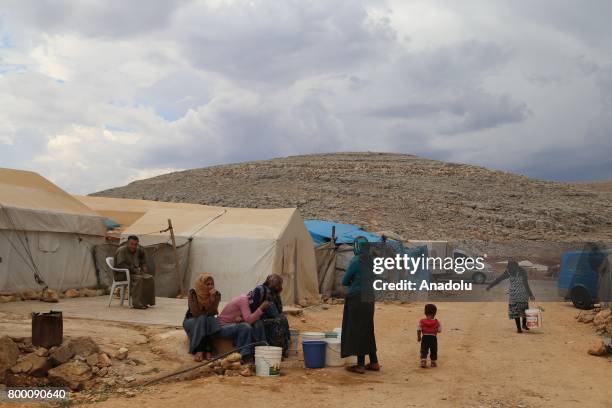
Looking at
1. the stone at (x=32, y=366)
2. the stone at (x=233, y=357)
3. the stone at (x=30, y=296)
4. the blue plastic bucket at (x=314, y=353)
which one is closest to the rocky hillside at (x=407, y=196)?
the stone at (x=30, y=296)

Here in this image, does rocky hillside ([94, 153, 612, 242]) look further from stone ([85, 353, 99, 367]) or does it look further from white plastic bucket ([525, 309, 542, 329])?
stone ([85, 353, 99, 367])

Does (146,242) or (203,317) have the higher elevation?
(146,242)

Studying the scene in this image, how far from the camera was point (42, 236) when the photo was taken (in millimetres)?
14227

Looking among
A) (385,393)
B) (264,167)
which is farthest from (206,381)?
(264,167)

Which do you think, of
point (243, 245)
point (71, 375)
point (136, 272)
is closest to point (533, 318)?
point (243, 245)

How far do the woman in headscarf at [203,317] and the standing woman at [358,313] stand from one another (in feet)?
5.03

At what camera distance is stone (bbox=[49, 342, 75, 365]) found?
702cm

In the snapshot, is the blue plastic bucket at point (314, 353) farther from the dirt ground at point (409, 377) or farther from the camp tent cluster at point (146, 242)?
the camp tent cluster at point (146, 242)

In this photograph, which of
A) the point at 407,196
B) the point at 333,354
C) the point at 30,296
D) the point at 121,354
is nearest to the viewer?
the point at 121,354

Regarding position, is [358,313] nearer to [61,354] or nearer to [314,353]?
[314,353]

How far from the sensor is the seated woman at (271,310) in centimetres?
810

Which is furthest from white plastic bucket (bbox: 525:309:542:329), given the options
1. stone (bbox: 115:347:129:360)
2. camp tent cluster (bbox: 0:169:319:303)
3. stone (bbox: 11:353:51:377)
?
stone (bbox: 11:353:51:377)

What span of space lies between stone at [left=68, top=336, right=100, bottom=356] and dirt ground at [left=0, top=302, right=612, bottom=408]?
21.4 inches

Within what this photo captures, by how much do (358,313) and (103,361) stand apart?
284cm
